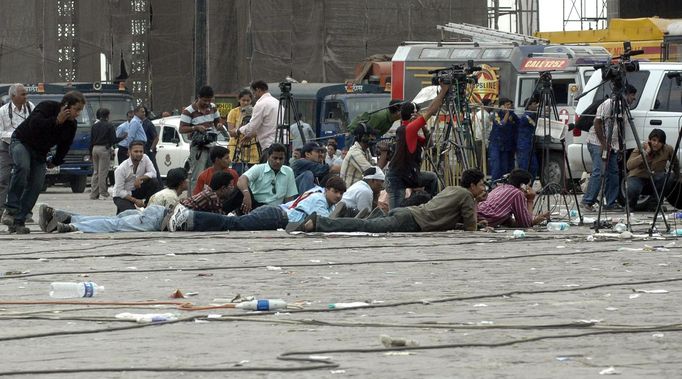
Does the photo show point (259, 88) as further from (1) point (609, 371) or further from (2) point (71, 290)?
(1) point (609, 371)

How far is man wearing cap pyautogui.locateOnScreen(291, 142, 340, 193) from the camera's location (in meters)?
19.0

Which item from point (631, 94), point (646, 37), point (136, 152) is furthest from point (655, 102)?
point (646, 37)

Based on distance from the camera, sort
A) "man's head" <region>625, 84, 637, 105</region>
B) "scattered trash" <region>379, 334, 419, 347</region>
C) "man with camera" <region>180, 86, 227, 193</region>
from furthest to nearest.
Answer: "man's head" <region>625, 84, 637, 105</region>, "man with camera" <region>180, 86, 227, 193</region>, "scattered trash" <region>379, 334, 419, 347</region>

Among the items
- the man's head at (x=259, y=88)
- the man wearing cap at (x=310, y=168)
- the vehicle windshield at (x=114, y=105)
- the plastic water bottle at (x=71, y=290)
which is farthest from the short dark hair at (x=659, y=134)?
the vehicle windshield at (x=114, y=105)

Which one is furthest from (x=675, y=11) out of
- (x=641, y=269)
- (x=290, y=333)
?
(x=290, y=333)

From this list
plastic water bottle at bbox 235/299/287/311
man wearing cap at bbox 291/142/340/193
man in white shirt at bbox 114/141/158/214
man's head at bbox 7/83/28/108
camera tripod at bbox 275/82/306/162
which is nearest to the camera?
plastic water bottle at bbox 235/299/287/311

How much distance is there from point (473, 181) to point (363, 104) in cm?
1824

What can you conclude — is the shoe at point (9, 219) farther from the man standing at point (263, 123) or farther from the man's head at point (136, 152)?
the man standing at point (263, 123)

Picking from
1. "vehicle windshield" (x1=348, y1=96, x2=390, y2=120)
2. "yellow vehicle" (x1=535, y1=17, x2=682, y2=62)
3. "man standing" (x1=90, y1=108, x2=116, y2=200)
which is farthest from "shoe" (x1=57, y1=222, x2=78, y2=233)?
"yellow vehicle" (x1=535, y1=17, x2=682, y2=62)

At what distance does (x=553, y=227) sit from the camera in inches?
648

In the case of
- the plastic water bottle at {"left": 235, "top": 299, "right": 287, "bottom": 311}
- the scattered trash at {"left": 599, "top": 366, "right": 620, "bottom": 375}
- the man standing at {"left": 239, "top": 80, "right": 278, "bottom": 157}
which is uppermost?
the man standing at {"left": 239, "top": 80, "right": 278, "bottom": 157}

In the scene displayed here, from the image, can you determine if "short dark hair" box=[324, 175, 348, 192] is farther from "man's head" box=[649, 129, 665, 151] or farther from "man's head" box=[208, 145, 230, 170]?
"man's head" box=[649, 129, 665, 151]

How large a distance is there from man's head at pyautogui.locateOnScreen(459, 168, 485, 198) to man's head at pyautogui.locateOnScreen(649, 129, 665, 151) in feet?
14.1

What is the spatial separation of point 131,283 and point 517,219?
22.5ft
